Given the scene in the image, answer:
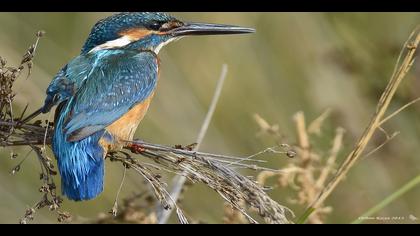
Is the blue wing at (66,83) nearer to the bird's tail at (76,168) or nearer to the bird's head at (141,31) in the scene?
the bird's tail at (76,168)

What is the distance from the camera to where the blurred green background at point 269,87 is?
140 inches

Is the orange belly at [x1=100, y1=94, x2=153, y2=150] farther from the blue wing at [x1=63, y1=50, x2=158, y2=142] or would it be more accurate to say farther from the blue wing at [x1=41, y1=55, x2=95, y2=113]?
the blue wing at [x1=41, y1=55, x2=95, y2=113]

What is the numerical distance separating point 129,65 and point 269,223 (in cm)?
89

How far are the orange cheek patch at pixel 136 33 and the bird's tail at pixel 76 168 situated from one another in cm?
47

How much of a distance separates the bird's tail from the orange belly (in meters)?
0.10

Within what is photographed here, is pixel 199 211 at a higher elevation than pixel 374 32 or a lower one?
lower

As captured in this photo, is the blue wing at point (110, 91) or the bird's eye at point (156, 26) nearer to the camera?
the blue wing at point (110, 91)

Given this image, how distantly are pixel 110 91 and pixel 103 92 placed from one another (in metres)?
0.04

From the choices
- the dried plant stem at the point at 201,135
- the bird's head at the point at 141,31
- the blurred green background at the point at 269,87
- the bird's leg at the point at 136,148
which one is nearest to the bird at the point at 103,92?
the bird's head at the point at 141,31

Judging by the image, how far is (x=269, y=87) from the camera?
3.86 m

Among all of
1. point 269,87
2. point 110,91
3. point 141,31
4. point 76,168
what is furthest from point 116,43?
point 269,87
